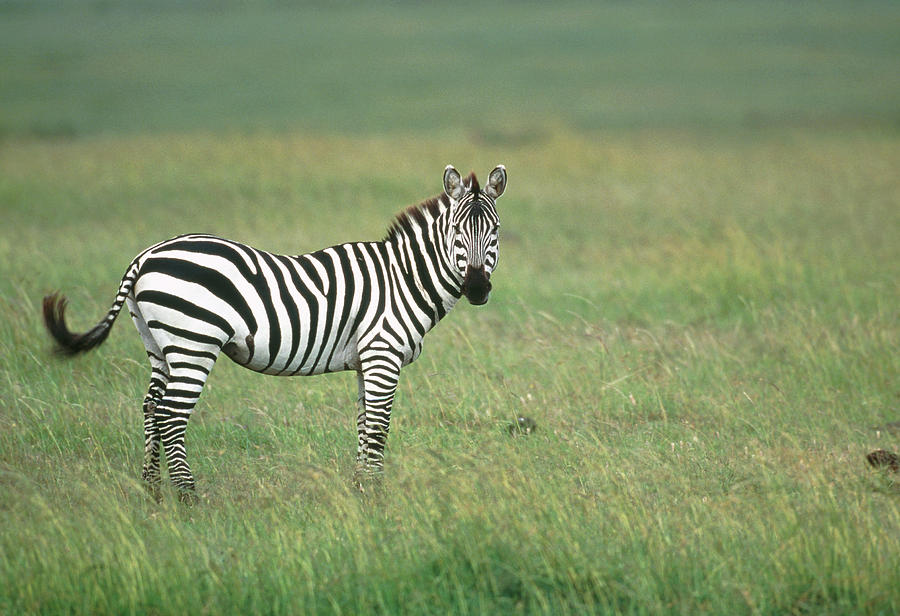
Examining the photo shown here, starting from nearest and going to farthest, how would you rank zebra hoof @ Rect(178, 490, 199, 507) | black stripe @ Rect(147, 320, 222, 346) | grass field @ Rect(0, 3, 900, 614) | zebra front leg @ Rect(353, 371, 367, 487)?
grass field @ Rect(0, 3, 900, 614) → black stripe @ Rect(147, 320, 222, 346) → zebra hoof @ Rect(178, 490, 199, 507) → zebra front leg @ Rect(353, 371, 367, 487)

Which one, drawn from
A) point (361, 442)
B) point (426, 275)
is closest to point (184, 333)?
point (361, 442)

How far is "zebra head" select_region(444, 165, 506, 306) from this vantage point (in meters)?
5.64

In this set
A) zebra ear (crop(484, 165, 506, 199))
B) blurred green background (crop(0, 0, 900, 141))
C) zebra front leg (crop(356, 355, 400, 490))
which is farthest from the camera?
blurred green background (crop(0, 0, 900, 141))

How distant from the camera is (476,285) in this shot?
18.4 feet

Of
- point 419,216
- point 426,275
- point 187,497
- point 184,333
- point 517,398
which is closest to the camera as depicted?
point 184,333

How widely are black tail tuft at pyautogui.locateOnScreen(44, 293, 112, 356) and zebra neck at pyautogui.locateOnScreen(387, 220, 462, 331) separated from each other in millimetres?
1717

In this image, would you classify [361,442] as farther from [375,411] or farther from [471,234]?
[471,234]

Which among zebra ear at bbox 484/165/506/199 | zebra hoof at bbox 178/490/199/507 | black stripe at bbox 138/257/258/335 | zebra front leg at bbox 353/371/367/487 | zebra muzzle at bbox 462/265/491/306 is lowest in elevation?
zebra hoof at bbox 178/490/199/507

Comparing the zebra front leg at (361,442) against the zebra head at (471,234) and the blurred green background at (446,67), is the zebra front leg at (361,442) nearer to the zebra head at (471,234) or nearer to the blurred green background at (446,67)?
the zebra head at (471,234)

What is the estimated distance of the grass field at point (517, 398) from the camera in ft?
14.8

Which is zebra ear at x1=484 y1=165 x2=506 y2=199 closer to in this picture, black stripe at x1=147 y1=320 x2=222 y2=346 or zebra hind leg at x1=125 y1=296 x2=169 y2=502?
black stripe at x1=147 y1=320 x2=222 y2=346

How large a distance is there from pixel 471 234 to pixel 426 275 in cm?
43

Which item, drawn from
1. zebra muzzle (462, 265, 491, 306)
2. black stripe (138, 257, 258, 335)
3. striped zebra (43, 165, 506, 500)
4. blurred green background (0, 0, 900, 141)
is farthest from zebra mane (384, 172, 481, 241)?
blurred green background (0, 0, 900, 141)

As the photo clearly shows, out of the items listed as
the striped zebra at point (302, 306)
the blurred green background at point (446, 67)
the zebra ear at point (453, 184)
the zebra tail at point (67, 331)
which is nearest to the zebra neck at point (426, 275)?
the striped zebra at point (302, 306)
